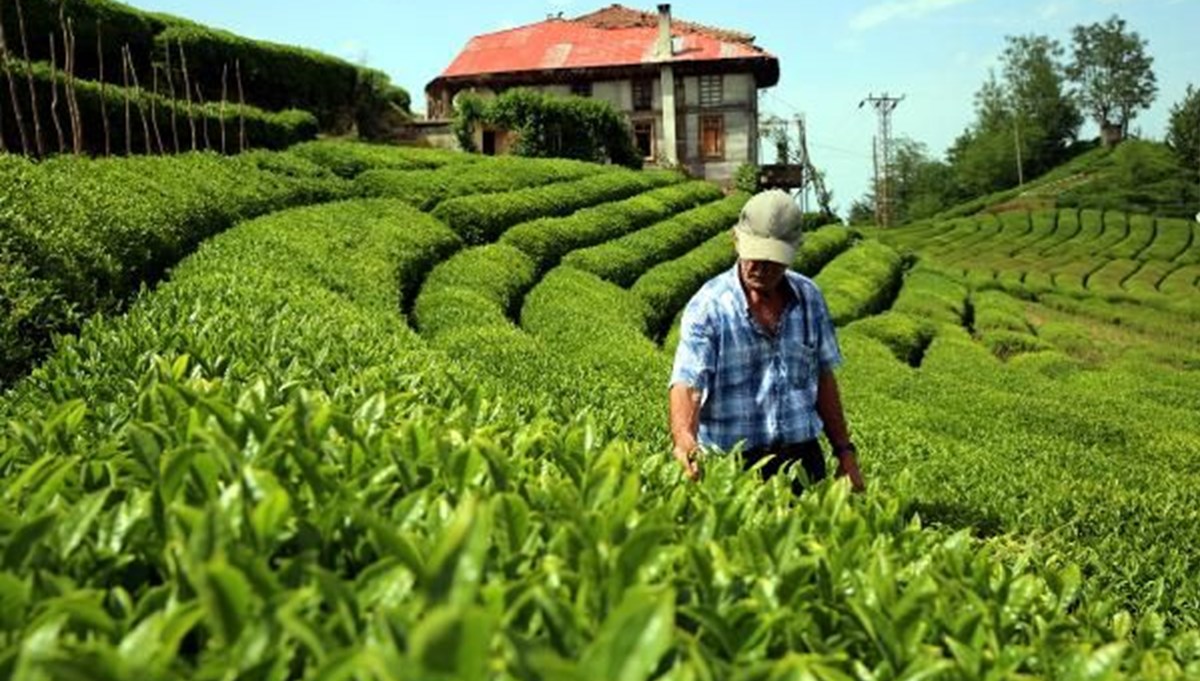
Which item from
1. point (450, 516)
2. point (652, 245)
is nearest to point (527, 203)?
point (652, 245)

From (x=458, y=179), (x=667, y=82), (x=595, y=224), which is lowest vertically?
(x=595, y=224)

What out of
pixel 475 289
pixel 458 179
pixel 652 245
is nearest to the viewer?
pixel 475 289

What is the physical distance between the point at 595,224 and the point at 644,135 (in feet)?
76.5

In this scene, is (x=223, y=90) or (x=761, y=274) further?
(x=223, y=90)

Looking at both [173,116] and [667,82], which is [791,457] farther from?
[667,82]

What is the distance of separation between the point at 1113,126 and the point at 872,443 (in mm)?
105998

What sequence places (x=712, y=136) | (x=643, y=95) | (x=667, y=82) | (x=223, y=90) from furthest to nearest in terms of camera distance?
(x=643, y=95) < (x=712, y=136) < (x=667, y=82) < (x=223, y=90)

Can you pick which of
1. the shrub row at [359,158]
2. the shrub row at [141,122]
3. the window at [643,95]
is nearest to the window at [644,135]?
the window at [643,95]

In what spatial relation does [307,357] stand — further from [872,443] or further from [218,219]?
[218,219]

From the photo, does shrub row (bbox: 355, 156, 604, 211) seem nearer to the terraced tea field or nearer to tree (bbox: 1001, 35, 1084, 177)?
the terraced tea field

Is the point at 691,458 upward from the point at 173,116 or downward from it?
downward

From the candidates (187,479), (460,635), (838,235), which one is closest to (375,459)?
(187,479)

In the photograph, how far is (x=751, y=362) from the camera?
16.4 feet

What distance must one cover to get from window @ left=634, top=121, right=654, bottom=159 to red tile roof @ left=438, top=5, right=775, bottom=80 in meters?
2.82
